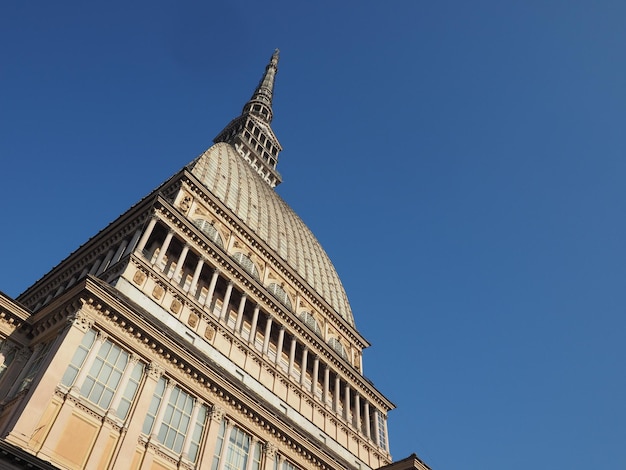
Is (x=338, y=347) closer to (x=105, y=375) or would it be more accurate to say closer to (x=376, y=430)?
(x=376, y=430)

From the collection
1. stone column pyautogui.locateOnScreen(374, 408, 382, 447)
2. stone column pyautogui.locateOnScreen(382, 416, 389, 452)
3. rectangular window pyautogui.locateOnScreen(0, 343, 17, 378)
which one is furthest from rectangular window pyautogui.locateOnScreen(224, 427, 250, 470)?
stone column pyautogui.locateOnScreen(382, 416, 389, 452)

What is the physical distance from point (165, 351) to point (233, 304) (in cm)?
1174

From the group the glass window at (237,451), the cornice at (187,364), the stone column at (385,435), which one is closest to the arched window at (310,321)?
the stone column at (385,435)

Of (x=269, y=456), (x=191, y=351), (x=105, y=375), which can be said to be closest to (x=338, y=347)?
(x=269, y=456)

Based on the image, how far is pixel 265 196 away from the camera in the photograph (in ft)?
195

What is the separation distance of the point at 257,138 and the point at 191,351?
56.5 m

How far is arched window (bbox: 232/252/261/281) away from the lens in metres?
42.9

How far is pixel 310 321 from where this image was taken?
4784 cm

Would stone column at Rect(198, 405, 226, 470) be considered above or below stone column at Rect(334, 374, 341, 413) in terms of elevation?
below

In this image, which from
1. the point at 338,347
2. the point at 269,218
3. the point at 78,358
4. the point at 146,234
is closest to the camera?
the point at 78,358

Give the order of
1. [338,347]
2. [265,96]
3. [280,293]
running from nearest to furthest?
[280,293] → [338,347] → [265,96]

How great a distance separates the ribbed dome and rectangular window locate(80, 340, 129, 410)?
21502mm

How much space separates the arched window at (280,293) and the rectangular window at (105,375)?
18.7m

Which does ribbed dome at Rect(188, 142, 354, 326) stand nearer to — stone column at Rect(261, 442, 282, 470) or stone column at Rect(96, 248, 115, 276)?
stone column at Rect(96, 248, 115, 276)
